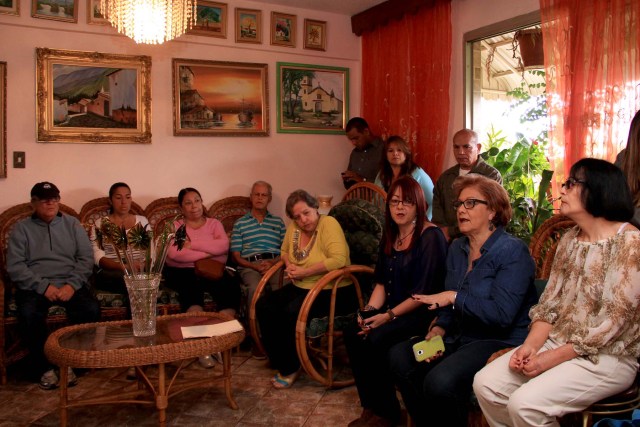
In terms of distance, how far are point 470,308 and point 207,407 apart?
1.55 m

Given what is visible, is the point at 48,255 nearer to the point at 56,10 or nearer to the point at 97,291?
the point at 97,291

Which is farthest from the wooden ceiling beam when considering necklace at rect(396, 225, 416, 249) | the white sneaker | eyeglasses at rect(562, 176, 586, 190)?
the white sneaker

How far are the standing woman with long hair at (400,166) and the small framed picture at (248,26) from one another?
5.41 feet

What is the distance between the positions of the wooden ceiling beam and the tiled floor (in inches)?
122

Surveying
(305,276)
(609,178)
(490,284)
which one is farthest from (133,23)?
(609,178)

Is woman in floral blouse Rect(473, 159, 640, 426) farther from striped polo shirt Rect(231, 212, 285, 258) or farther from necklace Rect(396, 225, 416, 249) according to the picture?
striped polo shirt Rect(231, 212, 285, 258)

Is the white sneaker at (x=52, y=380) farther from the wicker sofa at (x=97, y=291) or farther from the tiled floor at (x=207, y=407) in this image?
the wicker sofa at (x=97, y=291)

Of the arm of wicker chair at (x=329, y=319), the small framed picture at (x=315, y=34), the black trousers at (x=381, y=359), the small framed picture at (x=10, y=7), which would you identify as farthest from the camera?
Answer: the small framed picture at (x=315, y=34)

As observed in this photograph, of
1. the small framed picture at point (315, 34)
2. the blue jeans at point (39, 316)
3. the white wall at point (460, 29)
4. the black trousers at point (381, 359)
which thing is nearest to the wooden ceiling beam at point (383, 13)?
the white wall at point (460, 29)

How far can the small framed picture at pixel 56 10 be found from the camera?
460cm

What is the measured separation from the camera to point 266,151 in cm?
555

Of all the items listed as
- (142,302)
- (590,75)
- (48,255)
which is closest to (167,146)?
(48,255)

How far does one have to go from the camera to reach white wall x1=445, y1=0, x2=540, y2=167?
4548 millimetres

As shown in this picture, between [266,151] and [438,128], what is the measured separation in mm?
1571
